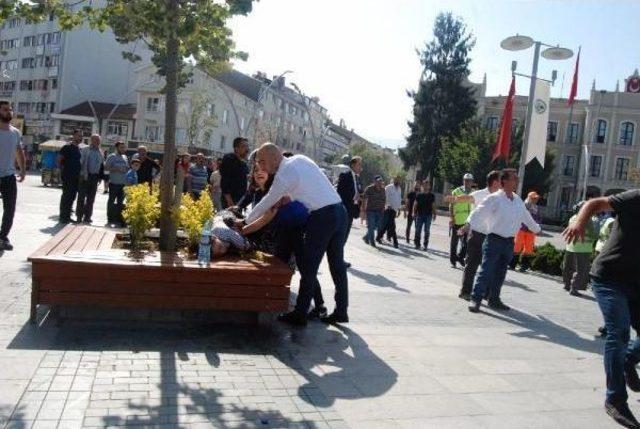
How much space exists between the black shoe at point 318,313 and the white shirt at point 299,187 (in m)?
1.26

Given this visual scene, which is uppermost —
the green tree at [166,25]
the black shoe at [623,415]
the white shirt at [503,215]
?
the green tree at [166,25]

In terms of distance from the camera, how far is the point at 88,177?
1317 centimetres

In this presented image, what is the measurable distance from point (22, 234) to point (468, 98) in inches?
2074

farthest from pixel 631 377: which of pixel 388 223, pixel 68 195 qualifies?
pixel 388 223

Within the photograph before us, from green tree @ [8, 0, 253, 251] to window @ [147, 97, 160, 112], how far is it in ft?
192

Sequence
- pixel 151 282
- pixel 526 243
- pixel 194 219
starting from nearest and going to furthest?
pixel 151 282 < pixel 194 219 < pixel 526 243

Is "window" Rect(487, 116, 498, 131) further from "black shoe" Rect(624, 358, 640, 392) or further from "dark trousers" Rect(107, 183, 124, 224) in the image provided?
"black shoe" Rect(624, 358, 640, 392)

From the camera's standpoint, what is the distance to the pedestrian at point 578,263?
1059 centimetres

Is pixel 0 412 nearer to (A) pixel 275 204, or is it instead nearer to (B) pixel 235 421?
(B) pixel 235 421

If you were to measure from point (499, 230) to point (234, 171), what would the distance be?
3.66 meters

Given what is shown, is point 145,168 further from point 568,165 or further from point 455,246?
point 568,165

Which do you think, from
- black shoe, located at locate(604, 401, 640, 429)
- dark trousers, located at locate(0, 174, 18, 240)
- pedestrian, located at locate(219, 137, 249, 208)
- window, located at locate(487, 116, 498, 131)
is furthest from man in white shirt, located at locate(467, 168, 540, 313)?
window, located at locate(487, 116, 498, 131)

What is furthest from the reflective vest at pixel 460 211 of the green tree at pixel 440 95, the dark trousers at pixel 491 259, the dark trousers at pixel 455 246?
the green tree at pixel 440 95

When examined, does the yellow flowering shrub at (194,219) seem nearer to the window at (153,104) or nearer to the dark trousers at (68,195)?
the dark trousers at (68,195)
